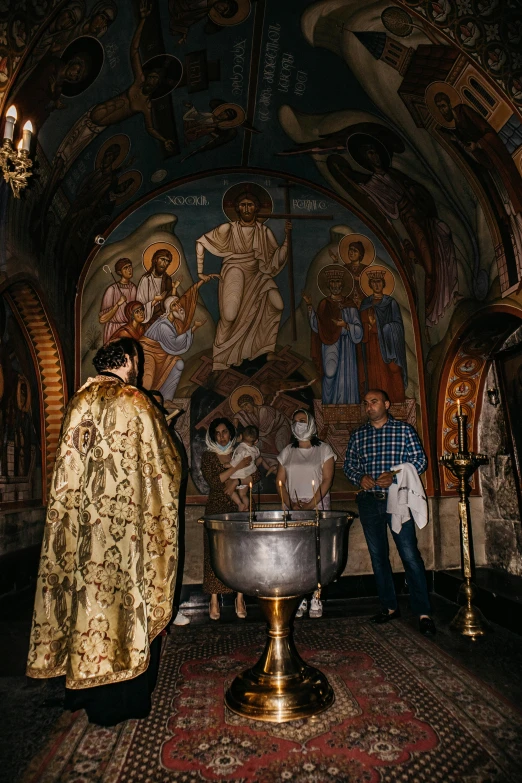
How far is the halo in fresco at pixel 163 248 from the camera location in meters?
7.09

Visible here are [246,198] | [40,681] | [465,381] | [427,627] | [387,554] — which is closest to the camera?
[40,681]

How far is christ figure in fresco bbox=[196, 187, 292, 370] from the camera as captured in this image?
23.1 ft

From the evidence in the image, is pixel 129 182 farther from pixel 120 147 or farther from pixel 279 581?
pixel 279 581

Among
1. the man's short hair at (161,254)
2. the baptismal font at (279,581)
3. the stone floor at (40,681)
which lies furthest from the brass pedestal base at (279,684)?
the man's short hair at (161,254)

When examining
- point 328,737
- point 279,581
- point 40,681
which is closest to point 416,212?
point 279,581

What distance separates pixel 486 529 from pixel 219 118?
6014 mm

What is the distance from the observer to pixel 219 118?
611 centimetres

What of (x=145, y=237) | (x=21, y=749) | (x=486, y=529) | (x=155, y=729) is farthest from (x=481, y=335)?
(x=21, y=749)

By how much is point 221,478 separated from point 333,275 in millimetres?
3480

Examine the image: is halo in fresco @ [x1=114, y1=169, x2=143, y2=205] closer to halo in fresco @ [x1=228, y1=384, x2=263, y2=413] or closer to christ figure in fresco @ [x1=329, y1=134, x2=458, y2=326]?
christ figure in fresco @ [x1=329, y1=134, x2=458, y2=326]

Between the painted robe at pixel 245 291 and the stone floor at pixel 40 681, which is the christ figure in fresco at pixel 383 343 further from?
the stone floor at pixel 40 681

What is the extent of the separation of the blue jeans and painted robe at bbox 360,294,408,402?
2.40 meters

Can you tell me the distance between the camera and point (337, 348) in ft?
23.3

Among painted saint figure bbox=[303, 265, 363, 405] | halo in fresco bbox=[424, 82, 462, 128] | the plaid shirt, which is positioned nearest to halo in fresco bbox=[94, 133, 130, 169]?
painted saint figure bbox=[303, 265, 363, 405]
